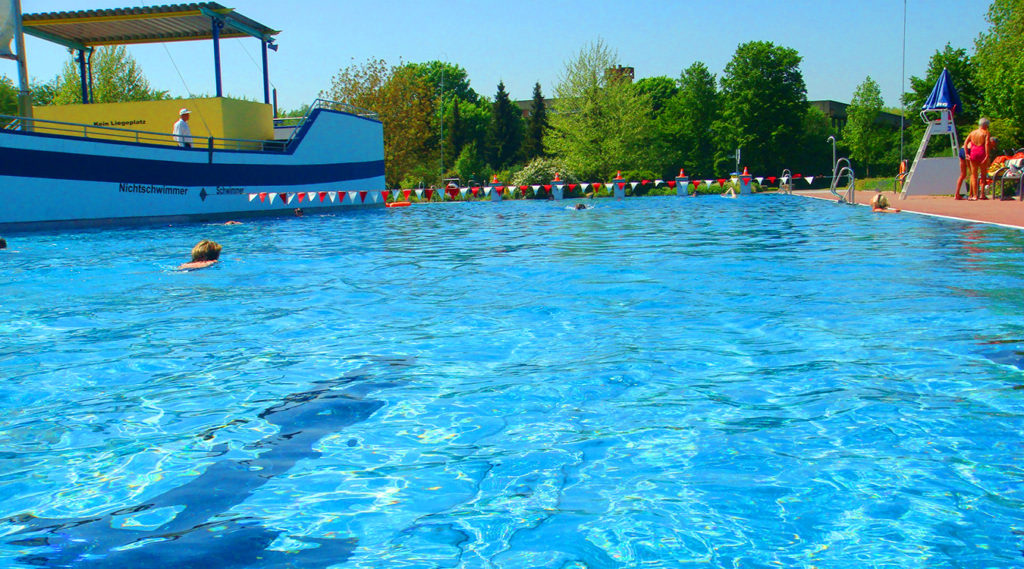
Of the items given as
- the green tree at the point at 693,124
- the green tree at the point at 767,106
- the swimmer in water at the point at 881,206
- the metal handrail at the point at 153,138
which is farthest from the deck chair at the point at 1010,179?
the green tree at the point at 693,124

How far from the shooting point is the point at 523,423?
12.4 feet

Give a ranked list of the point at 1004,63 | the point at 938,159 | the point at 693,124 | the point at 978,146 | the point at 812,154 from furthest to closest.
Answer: the point at 693,124 < the point at 812,154 < the point at 1004,63 < the point at 938,159 < the point at 978,146

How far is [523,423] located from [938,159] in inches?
910

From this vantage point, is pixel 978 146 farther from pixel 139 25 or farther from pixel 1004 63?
pixel 1004 63

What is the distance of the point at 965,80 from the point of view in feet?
158

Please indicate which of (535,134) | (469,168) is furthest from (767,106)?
(469,168)

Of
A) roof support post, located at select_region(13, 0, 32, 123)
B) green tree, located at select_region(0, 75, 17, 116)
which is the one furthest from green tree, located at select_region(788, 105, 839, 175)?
green tree, located at select_region(0, 75, 17, 116)

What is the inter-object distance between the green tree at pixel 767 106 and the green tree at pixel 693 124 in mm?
5453

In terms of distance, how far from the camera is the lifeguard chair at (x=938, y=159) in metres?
21.6

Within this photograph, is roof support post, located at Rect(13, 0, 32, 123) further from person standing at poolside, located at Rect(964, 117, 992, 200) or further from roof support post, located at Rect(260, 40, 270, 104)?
person standing at poolside, located at Rect(964, 117, 992, 200)

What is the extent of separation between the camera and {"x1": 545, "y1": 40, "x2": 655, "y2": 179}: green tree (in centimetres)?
→ 4594

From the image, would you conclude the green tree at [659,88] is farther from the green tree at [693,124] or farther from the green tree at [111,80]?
the green tree at [111,80]

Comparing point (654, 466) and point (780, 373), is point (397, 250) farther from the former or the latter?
point (654, 466)

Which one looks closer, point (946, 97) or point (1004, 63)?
point (946, 97)
